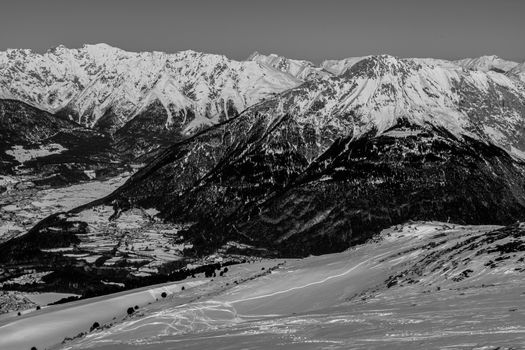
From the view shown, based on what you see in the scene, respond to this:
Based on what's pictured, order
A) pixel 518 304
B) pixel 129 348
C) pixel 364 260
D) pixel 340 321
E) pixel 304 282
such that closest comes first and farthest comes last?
pixel 518 304
pixel 340 321
pixel 129 348
pixel 304 282
pixel 364 260

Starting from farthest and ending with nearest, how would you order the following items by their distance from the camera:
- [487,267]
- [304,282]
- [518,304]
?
[304,282] < [487,267] < [518,304]

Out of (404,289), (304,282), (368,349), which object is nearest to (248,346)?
(368,349)

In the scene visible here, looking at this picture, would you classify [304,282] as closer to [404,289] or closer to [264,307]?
[264,307]

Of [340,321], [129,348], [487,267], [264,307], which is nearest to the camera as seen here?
[340,321]

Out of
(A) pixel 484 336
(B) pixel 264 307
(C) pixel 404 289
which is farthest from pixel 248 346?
(B) pixel 264 307

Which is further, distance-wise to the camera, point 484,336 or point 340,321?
point 340,321

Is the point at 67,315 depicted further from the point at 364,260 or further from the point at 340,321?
the point at 340,321
